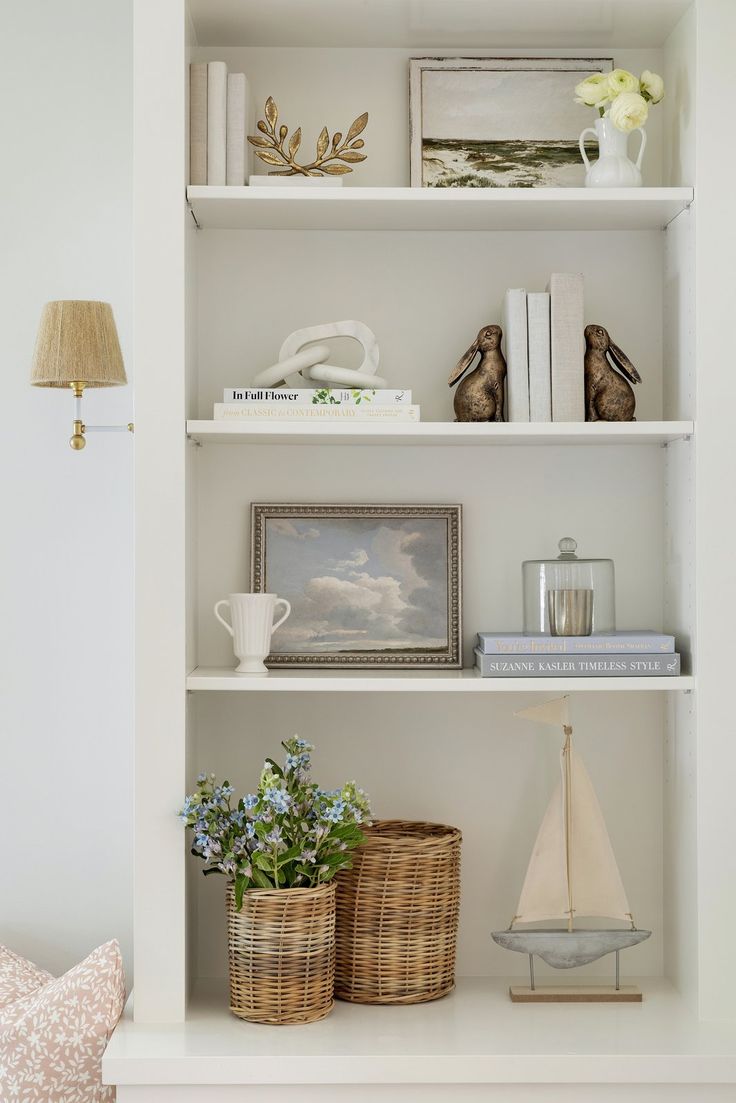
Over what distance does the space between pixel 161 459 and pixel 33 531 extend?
49 cm

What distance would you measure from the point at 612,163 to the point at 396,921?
1338 millimetres

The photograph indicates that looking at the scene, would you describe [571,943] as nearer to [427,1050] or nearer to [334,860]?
[427,1050]

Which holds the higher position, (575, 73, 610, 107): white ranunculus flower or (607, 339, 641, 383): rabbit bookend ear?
(575, 73, 610, 107): white ranunculus flower

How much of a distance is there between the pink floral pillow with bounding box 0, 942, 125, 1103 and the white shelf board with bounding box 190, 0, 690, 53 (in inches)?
65.2

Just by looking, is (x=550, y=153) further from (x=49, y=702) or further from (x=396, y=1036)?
(x=396, y=1036)

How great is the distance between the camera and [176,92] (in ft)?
5.96

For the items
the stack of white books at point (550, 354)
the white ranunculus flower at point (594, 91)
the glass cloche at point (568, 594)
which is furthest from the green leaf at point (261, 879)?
the white ranunculus flower at point (594, 91)

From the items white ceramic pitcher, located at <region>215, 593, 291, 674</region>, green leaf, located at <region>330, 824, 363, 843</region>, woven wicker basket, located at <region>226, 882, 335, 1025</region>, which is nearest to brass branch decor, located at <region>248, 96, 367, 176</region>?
white ceramic pitcher, located at <region>215, 593, 291, 674</region>

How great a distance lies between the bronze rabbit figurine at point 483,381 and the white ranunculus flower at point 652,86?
1.51 ft

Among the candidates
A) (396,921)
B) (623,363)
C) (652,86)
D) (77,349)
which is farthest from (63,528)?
(652,86)

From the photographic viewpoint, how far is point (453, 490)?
6.89 feet

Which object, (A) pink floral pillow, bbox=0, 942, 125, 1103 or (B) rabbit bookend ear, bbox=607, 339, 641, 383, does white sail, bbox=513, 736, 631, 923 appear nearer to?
(B) rabbit bookend ear, bbox=607, 339, 641, 383

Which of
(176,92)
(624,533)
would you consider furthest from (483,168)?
(624,533)

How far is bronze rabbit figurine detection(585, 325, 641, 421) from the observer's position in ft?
6.35
